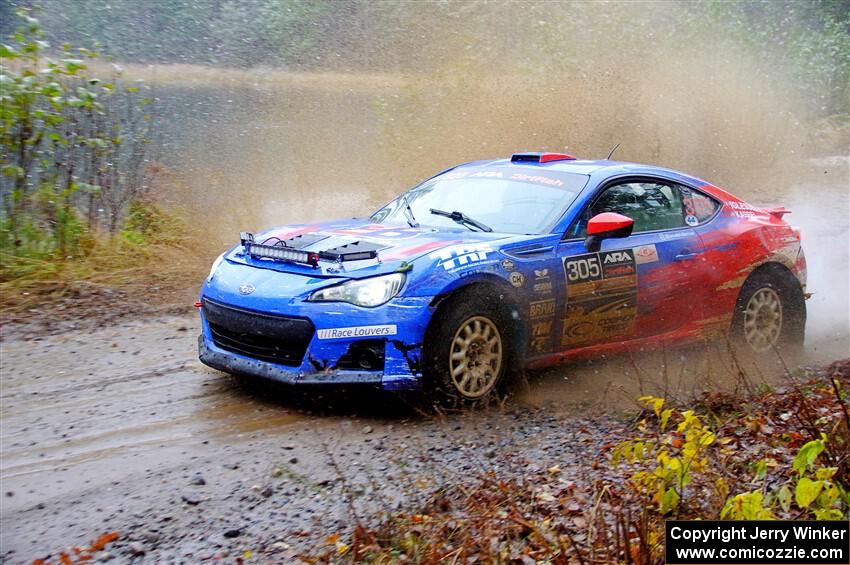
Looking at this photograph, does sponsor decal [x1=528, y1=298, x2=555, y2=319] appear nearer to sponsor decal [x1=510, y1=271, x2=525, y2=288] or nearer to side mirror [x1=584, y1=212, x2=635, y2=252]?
sponsor decal [x1=510, y1=271, x2=525, y2=288]

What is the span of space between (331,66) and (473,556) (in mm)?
17992

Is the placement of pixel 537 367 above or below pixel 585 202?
below

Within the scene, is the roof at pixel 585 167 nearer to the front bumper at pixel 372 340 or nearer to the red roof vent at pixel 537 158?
the red roof vent at pixel 537 158

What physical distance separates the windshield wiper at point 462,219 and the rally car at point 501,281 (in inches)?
0.6

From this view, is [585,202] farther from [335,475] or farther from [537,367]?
[335,475]

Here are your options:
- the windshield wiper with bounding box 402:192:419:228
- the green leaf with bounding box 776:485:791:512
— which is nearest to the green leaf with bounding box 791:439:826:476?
the green leaf with bounding box 776:485:791:512

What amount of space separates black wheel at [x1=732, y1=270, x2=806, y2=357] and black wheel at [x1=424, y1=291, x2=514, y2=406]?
253cm

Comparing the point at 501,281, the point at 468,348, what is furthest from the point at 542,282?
the point at 468,348

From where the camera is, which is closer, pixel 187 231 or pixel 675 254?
pixel 675 254

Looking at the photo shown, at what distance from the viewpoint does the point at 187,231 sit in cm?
1138

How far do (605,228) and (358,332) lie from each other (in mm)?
1967

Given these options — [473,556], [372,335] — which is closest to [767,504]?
[473,556]

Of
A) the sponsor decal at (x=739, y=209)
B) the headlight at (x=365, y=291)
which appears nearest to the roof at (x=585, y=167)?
the sponsor decal at (x=739, y=209)

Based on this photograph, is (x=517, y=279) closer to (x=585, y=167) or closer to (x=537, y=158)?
(x=585, y=167)
